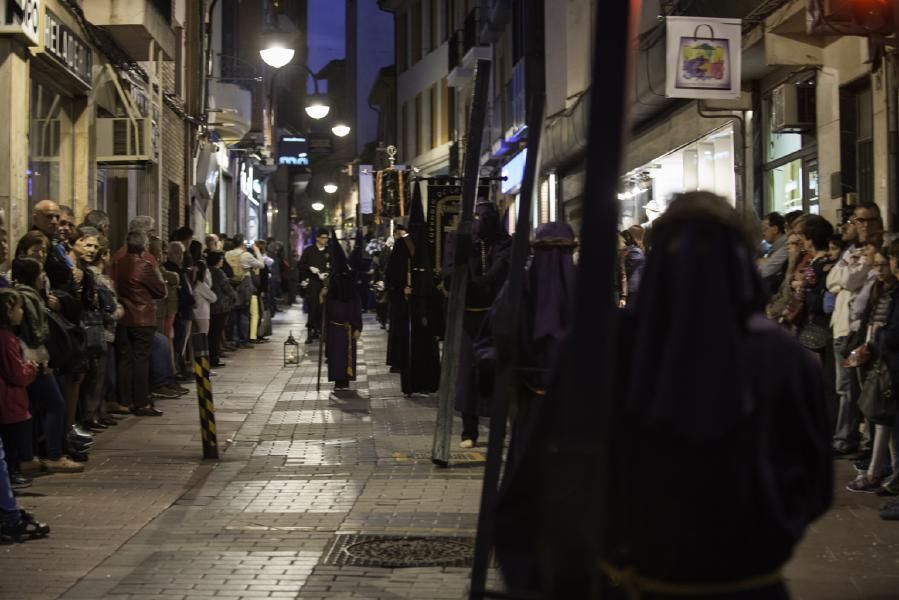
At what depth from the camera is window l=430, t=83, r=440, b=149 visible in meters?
51.7

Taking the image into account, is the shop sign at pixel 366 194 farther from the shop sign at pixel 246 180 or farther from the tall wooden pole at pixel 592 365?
the tall wooden pole at pixel 592 365

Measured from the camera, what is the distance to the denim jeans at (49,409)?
10531 millimetres

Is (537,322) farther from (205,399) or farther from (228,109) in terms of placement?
(228,109)

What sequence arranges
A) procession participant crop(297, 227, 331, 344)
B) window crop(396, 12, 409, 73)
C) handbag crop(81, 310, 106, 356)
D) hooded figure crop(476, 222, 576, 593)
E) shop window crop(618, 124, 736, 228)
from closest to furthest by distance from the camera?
hooded figure crop(476, 222, 576, 593) → handbag crop(81, 310, 106, 356) → shop window crop(618, 124, 736, 228) → procession participant crop(297, 227, 331, 344) → window crop(396, 12, 409, 73)

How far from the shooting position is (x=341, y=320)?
1877 cm

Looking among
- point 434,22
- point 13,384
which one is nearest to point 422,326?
point 13,384

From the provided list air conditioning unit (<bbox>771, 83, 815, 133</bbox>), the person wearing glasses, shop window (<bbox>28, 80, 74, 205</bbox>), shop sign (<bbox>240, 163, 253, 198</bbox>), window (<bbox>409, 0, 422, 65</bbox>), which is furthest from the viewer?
window (<bbox>409, 0, 422, 65</bbox>)

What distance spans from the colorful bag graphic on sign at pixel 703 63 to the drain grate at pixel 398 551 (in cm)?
891

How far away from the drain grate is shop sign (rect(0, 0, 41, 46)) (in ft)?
26.5

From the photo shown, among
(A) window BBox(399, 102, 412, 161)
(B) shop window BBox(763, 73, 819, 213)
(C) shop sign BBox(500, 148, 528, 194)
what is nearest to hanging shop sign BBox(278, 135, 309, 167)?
(A) window BBox(399, 102, 412, 161)

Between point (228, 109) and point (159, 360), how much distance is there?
57.7ft

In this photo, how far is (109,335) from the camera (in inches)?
557

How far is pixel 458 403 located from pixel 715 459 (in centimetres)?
751

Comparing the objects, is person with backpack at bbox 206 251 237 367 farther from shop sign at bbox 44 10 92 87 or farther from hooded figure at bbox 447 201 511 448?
hooded figure at bbox 447 201 511 448
